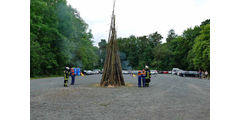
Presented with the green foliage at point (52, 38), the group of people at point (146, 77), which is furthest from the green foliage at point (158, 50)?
the group of people at point (146, 77)

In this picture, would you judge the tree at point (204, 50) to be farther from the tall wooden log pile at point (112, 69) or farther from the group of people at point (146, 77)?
the tall wooden log pile at point (112, 69)

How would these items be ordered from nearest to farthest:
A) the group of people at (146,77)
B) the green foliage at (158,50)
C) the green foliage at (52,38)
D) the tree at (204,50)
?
the group of people at (146,77) < the green foliage at (52,38) < the tree at (204,50) < the green foliage at (158,50)

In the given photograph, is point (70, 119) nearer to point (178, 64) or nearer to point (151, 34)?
point (178, 64)

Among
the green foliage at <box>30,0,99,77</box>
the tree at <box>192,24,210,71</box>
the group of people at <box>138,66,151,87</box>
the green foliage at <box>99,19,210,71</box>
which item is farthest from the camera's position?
the green foliage at <box>99,19,210,71</box>

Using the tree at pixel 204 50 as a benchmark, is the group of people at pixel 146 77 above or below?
below

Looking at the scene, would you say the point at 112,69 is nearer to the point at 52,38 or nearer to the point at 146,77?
the point at 146,77

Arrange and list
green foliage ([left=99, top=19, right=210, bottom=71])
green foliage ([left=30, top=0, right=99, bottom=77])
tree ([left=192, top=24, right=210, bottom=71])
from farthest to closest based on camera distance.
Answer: green foliage ([left=99, top=19, right=210, bottom=71])
tree ([left=192, top=24, right=210, bottom=71])
green foliage ([left=30, top=0, right=99, bottom=77])

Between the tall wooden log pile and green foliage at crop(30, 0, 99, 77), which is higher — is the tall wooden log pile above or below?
below

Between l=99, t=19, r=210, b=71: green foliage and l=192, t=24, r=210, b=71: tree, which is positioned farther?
l=99, t=19, r=210, b=71: green foliage

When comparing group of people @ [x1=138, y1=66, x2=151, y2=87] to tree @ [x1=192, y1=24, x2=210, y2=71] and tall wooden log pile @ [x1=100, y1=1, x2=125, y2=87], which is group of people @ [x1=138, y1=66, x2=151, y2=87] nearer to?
tall wooden log pile @ [x1=100, y1=1, x2=125, y2=87]

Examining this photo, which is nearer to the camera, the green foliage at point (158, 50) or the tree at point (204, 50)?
the tree at point (204, 50)

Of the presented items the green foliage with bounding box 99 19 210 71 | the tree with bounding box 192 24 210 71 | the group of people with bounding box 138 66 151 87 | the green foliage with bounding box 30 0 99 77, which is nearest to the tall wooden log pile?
the group of people with bounding box 138 66 151 87

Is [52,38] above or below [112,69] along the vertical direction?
above

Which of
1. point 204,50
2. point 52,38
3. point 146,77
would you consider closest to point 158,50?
point 204,50
